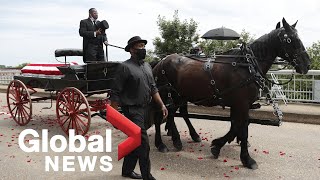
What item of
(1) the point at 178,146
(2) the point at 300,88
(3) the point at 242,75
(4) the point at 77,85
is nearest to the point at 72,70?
(4) the point at 77,85

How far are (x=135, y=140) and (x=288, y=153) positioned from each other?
321cm

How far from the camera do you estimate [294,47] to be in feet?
18.0

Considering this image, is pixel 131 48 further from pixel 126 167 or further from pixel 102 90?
pixel 102 90

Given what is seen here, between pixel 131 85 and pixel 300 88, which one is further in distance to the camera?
pixel 300 88

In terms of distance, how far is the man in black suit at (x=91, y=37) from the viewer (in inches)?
313

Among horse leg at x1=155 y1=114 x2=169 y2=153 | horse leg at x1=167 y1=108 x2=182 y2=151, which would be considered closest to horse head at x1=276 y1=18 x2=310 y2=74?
horse leg at x1=167 y1=108 x2=182 y2=151

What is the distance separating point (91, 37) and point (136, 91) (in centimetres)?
365

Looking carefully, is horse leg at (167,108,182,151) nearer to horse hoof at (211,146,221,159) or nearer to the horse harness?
horse hoof at (211,146,221,159)

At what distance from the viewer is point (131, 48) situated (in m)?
4.76

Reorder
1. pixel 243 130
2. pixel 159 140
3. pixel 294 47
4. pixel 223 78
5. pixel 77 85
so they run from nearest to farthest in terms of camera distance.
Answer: pixel 294 47 → pixel 243 130 → pixel 223 78 → pixel 159 140 → pixel 77 85

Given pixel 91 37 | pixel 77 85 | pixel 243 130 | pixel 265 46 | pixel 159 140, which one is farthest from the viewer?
pixel 91 37

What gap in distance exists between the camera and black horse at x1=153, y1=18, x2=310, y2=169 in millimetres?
5535

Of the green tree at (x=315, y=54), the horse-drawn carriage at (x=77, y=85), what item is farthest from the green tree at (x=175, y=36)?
the horse-drawn carriage at (x=77, y=85)

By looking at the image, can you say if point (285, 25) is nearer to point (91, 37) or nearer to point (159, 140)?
point (159, 140)
